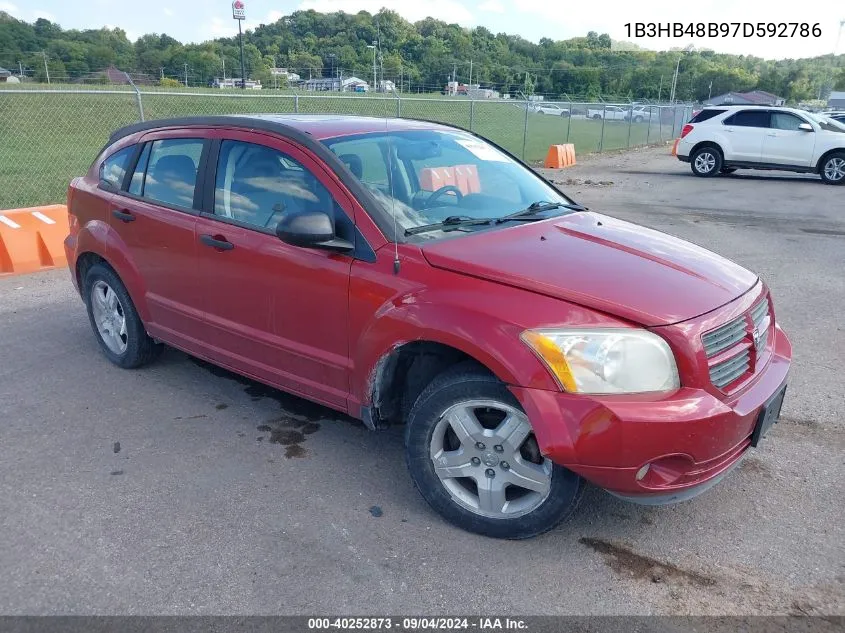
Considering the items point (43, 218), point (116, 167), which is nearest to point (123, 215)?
point (116, 167)

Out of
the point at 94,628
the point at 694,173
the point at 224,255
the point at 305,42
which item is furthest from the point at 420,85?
the point at 694,173

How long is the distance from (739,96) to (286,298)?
69.5 meters

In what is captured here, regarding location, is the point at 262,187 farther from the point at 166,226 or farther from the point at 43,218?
the point at 43,218

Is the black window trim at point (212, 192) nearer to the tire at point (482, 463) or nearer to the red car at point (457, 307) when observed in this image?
the red car at point (457, 307)

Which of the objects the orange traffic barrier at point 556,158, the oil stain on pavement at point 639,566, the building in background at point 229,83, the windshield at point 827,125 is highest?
the building in background at point 229,83

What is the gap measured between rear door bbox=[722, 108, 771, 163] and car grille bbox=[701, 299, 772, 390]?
51.5ft

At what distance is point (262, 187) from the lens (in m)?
3.76

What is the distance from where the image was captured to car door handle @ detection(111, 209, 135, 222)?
4496 mm

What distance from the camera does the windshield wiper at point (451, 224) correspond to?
336 cm

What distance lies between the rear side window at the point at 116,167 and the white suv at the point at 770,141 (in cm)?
1610

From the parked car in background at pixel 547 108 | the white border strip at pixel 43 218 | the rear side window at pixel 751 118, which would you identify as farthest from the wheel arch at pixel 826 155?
the white border strip at pixel 43 218

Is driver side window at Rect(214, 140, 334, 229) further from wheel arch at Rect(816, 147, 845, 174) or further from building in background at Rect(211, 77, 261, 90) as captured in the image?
building in background at Rect(211, 77, 261, 90)

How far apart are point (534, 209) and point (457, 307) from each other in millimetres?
1283

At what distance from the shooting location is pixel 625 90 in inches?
2343
